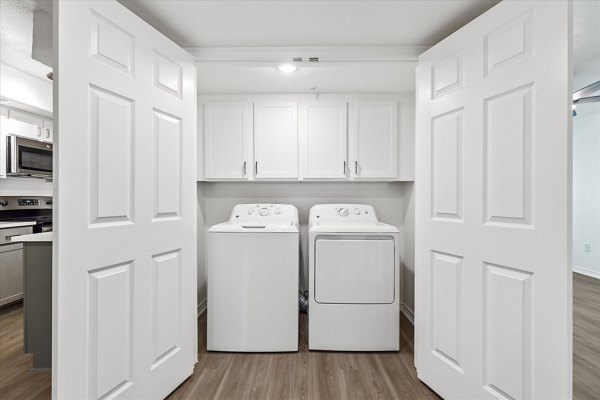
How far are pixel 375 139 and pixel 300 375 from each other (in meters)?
1.96

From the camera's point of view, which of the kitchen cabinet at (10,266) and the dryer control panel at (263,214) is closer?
the dryer control panel at (263,214)

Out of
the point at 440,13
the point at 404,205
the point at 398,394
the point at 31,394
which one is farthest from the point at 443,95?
the point at 31,394

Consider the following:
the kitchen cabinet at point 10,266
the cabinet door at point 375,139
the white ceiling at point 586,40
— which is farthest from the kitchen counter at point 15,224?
the white ceiling at point 586,40

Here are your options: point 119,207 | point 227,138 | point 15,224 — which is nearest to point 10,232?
point 15,224

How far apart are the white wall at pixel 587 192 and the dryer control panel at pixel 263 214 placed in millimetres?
4326

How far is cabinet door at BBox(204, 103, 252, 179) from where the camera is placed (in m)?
2.50

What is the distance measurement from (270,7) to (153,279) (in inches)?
61.3

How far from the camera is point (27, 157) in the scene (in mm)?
2873

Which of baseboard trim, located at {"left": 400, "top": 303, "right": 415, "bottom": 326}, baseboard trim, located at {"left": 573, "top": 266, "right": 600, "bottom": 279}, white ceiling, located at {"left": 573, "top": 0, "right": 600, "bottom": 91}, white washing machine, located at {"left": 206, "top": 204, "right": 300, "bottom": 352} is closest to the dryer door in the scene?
white washing machine, located at {"left": 206, "top": 204, "right": 300, "bottom": 352}

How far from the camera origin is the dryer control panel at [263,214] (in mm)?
2504

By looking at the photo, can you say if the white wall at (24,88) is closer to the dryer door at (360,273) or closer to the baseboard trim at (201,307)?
the baseboard trim at (201,307)

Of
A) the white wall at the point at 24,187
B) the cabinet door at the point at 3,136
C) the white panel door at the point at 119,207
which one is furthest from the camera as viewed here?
the white wall at the point at 24,187

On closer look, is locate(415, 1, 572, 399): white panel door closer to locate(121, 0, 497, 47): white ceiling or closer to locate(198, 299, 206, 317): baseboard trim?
locate(121, 0, 497, 47): white ceiling

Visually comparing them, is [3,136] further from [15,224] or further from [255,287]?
[255,287]
